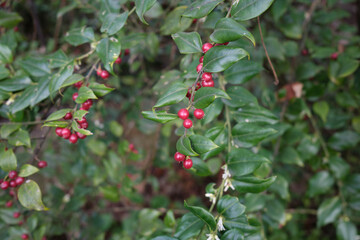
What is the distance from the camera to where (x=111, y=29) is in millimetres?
992

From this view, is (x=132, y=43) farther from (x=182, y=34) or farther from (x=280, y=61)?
(x=280, y=61)

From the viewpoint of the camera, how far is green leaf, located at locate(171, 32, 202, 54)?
33.7 inches

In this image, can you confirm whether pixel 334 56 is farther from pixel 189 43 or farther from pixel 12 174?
pixel 12 174

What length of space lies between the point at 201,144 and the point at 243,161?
0.23 metres

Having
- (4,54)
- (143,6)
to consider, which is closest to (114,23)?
(143,6)

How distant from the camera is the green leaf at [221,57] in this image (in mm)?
748

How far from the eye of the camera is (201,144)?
79cm

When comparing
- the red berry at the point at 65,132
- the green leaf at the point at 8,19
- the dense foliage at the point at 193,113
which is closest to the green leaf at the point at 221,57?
the dense foliage at the point at 193,113

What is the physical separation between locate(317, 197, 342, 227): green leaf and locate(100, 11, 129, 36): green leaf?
53.6 inches

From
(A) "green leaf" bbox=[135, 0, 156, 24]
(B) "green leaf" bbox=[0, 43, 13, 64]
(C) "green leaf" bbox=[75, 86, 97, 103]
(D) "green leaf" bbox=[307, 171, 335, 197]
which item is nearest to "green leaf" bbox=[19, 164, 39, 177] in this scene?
(C) "green leaf" bbox=[75, 86, 97, 103]

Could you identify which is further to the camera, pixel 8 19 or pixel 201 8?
pixel 8 19

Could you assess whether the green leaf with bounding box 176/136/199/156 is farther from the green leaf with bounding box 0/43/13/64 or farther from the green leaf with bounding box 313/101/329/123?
the green leaf with bounding box 313/101/329/123

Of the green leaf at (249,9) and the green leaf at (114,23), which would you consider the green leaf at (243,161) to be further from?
the green leaf at (114,23)

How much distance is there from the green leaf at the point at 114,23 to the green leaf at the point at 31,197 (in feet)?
2.13
